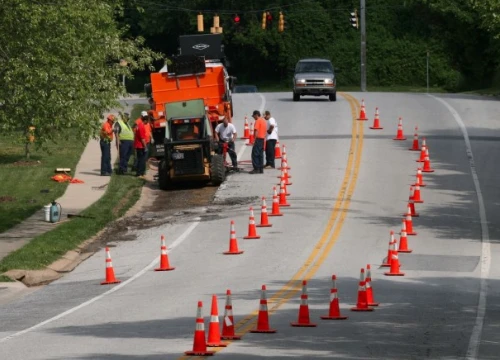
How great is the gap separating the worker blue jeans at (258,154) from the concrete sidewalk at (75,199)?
4462 mm

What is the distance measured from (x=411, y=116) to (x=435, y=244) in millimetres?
24246

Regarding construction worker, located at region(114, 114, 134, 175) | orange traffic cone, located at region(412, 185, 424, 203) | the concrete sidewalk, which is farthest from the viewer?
construction worker, located at region(114, 114, 134, 175)

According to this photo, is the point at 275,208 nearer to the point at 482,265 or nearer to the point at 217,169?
the point at 217,169

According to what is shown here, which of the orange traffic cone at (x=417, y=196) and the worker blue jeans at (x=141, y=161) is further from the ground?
the worker blue jeans at (x=141, y=161)

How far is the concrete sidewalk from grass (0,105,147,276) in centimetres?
29

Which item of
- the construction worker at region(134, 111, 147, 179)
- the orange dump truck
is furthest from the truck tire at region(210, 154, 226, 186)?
the orange dump truck

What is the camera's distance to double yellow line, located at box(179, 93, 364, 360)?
1972cm

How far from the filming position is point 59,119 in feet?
96.3

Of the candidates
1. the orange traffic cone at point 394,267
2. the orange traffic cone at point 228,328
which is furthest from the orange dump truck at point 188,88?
the orange traffic cone at point 228,328

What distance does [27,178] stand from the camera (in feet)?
131

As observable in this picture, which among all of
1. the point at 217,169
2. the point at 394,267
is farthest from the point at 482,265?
the point at 217,169

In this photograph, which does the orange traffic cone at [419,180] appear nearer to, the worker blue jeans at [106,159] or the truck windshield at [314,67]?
the worker blue jeans at [106,159]

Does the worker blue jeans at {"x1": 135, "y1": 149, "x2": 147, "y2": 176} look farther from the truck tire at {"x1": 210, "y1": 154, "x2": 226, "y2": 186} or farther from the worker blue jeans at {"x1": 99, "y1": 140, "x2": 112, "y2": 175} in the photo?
the truck tire at {"x1": 210, "y1": 154, "x2": 226, "y2": 186}

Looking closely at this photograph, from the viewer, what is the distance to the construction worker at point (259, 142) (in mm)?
39219
